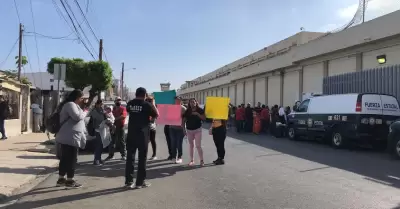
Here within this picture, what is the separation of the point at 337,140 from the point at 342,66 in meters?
8.42

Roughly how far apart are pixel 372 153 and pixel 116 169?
28.6 ft

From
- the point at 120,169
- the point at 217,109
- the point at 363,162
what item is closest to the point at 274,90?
the point at 363,162

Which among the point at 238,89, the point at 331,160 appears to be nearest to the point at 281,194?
the point at 331,160

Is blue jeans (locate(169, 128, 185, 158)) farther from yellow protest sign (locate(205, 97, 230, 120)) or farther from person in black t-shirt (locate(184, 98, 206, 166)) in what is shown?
yellow protest sign (locate(205, 97, 230, 120))

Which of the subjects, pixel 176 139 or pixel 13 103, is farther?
pixel 13 103

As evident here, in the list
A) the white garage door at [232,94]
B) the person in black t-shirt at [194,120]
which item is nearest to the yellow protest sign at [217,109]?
the person in black t-shirt at [194,120]

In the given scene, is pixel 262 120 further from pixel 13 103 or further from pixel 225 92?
pixel 225 92

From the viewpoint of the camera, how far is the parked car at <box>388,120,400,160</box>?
1204 cm

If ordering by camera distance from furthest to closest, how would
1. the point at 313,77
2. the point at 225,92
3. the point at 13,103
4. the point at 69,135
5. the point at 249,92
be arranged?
the point at 225,92, the point at 249,92, the point at 313,77, the point at 13,103, the point at 69,135

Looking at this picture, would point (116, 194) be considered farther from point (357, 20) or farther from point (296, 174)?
point (357, 20)

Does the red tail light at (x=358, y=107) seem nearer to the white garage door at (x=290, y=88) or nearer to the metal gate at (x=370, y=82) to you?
the metal gate at (x=370, y=82)

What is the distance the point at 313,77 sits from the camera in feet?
84.4

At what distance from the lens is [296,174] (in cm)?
922

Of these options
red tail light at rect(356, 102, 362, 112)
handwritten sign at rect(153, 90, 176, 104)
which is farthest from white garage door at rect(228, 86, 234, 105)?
handwritten sign at rect(153, 90, 176, 104)
